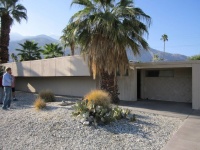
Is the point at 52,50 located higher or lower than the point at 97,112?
higher

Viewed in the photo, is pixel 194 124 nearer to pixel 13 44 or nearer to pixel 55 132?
pixel 55 132

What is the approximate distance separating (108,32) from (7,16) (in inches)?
513

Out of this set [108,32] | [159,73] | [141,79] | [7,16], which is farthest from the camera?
[7,16]

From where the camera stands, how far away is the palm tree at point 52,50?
87.8ft

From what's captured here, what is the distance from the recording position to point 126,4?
11.5 metres

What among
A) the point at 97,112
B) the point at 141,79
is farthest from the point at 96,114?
the point at 141,79

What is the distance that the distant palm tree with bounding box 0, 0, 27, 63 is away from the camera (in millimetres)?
19516

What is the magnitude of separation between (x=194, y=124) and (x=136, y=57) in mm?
5536

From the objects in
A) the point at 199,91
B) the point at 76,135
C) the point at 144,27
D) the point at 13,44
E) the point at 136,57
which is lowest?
the point at 76,135

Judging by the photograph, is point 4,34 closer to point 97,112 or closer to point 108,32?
point 108,32

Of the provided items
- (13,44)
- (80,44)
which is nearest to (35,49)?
(80,44)

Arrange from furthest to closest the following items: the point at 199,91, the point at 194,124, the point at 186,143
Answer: the point at 199,91
the point at 194,124
the point at 186,143

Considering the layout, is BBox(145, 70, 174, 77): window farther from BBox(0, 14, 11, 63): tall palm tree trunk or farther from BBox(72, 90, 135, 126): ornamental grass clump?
BBox(0, 14, 11, 63): tall palm tree trunk

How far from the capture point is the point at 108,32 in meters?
10.8
